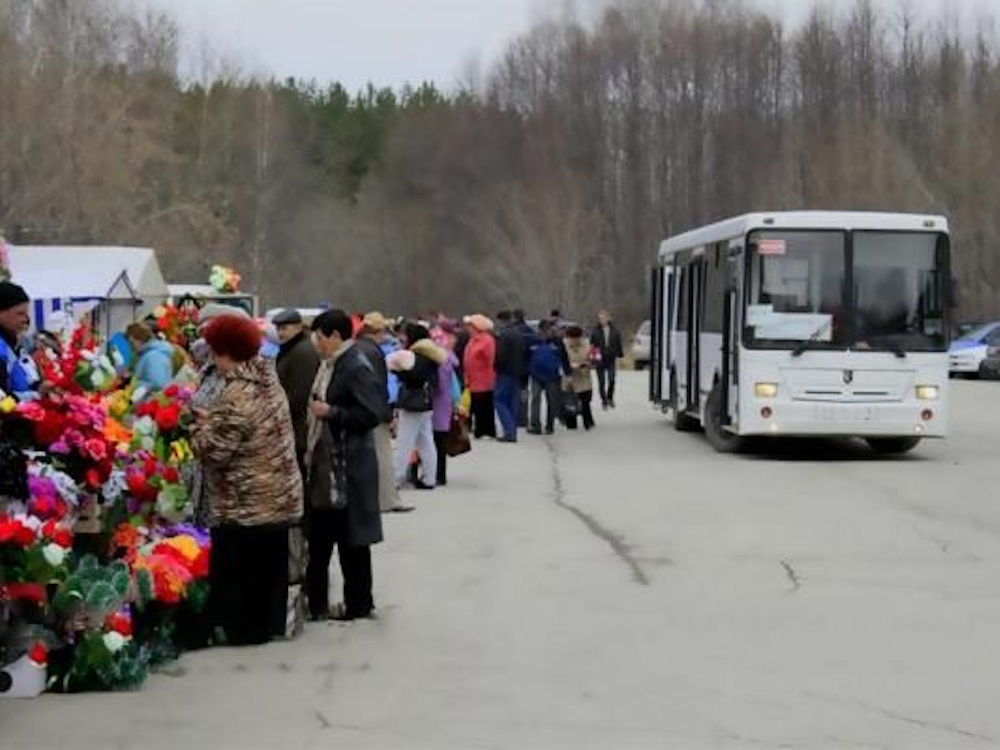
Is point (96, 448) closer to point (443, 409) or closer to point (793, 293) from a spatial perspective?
point (443, 409)

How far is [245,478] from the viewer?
338 inches

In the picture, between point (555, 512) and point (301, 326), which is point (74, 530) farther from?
point (555, 512)

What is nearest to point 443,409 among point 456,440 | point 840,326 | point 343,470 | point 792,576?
point 456,440

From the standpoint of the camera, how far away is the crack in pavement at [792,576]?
10836mm

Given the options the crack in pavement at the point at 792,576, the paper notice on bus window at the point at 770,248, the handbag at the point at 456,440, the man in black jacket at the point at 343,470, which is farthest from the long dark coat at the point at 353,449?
the paper notice on bus window at the point at 770,248

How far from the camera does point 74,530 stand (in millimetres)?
8125

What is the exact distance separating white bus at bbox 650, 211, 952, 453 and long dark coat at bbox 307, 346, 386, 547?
10.7m

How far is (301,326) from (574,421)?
15.7 meters

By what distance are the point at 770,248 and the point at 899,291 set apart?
5.37 feet

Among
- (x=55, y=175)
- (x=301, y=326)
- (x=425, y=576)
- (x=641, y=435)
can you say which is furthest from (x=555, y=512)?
(x=55, y=175)

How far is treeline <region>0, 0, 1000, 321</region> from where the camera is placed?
67.3 metres

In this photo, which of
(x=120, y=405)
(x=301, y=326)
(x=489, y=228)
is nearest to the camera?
(x=120, y=405)

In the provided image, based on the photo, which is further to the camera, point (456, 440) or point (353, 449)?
point (456, 440)

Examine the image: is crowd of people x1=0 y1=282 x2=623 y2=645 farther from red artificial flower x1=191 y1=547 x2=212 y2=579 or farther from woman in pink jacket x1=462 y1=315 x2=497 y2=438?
woman in pink jacket x1=462 y1=315 x2=497 y2=438
